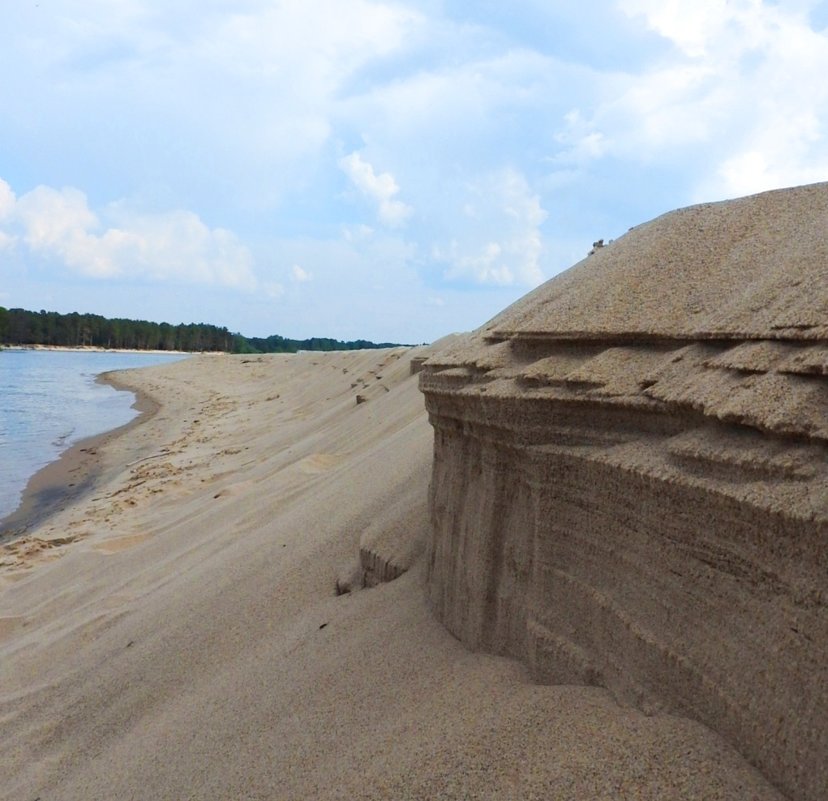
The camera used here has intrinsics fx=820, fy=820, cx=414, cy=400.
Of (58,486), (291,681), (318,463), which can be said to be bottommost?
(58,486)

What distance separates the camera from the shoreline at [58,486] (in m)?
8.53

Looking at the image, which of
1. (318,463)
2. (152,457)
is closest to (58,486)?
(152,457)

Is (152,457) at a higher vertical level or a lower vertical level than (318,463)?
lower

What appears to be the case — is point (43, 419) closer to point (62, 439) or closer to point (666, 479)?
point (62, 439)

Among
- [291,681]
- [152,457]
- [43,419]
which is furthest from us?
[43,419]

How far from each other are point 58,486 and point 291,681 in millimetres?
9003

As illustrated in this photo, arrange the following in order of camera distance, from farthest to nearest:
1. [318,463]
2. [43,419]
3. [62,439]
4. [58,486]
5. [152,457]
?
1. [43,419]
2. [62,439]
3. [152,457]
4. [58,486]
5. [318,463]

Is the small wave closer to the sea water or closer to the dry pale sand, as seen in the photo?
the sea water

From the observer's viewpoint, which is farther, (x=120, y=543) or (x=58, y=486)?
(x=58, y=486)

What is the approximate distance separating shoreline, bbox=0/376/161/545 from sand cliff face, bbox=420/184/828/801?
6645 millimetres

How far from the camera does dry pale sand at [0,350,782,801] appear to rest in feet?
5.41

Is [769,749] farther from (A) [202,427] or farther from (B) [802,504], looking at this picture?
(A) [202,427]

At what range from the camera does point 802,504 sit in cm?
135

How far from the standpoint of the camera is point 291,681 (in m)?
2.58
